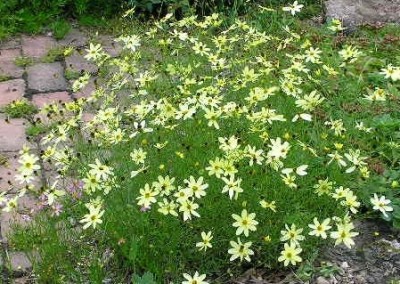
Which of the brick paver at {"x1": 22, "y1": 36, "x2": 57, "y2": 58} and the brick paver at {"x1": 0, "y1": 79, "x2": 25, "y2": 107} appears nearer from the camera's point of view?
the brick paver at {"x1": 0, "y1": 79, "x2": 25, "y2": 107}

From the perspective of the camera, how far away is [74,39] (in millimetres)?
5664

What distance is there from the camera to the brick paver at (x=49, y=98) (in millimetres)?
4791

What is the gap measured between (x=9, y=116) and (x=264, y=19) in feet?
6.99

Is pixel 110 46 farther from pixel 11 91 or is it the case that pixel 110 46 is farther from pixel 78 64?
pixel 11 91

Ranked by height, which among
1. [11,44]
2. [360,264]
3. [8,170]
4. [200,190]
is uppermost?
[200,190]

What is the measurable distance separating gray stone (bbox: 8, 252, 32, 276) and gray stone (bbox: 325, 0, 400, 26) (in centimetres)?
333

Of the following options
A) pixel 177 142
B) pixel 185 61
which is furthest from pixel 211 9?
pixel 177 142

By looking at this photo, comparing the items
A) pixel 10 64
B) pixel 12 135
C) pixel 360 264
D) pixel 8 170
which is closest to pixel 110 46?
pixel 10 64

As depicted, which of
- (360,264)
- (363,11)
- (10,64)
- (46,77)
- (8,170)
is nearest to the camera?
(360,264)

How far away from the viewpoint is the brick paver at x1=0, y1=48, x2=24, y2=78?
5152 millimetres

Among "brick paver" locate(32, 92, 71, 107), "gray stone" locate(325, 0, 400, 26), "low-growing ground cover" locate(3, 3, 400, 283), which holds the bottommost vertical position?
Result: "brick paver" locate(32, 92, 71, 107)

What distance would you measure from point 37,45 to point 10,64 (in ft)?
1.21

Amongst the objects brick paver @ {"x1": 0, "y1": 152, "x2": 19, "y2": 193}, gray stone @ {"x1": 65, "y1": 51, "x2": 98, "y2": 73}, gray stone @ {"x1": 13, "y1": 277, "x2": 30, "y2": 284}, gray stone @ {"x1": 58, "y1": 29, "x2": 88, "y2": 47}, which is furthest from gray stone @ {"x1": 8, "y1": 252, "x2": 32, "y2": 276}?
gray stone @ {"x1": 58, "y1": 29, "x2": 88, "y2": 47}

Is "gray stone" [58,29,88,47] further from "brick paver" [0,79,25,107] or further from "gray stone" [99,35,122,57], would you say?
"brick paver" [0,79,25,107]
